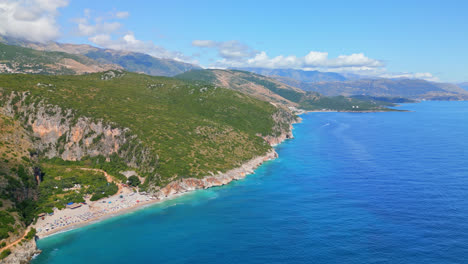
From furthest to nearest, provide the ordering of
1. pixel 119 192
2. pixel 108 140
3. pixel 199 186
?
pixel 108 140 < pixel 199 186 < pixel 119 192

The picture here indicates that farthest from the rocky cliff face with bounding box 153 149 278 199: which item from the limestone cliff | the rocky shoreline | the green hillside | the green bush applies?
the green bush

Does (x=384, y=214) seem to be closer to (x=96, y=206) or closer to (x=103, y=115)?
(x=96, y=206)

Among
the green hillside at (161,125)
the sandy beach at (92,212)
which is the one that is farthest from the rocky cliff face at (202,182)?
the sandy beach at (92,212)

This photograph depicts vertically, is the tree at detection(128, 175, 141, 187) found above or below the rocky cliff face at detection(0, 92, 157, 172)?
below

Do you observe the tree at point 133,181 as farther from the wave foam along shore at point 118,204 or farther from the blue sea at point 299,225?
the blue sea at point 299,225

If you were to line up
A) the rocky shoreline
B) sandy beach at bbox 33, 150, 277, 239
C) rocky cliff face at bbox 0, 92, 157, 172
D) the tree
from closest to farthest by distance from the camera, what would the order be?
the rocky shoreline, sandy beach at bbox 33, 150, 277, 239, the tree, rocky cliff face at bbox 0, 92, 157, 172

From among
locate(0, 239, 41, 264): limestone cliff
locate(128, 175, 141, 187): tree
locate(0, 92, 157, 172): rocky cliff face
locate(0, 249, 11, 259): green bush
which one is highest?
locate(0, 92, 157, 172): rocky cliff face

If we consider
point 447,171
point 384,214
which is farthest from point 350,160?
point 384,214

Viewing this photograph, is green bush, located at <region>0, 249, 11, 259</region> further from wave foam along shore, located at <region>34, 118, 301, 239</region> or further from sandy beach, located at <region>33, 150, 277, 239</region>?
sandy beach, located at <region>33, 150, 277, 239</region>
